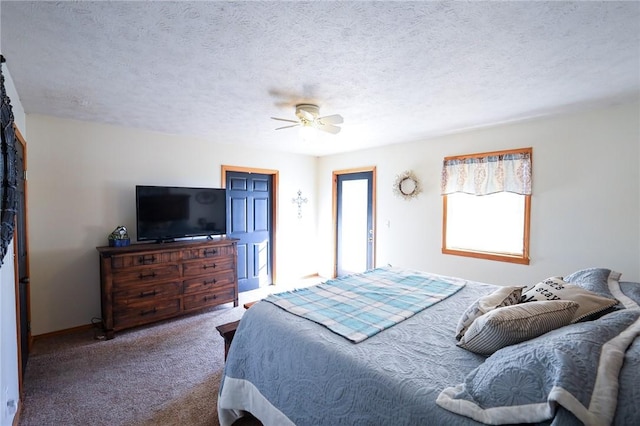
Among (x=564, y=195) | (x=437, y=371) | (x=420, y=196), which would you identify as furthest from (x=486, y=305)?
(x=420, y=196)

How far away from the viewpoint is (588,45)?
172 centimetres

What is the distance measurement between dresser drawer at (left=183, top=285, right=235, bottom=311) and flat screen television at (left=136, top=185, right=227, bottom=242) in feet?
2.44

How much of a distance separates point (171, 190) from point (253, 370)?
2.63 meters

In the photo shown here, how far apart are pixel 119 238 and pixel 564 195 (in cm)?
475

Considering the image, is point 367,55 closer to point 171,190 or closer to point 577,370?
point 577,370

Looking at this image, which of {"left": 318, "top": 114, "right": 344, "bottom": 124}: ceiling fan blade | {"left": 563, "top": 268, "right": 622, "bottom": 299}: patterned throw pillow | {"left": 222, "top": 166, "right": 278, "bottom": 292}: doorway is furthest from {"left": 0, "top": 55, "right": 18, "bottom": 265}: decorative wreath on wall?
{"left": 563, "top": 268, "right": 622, "bottom": 299}: patterned throw pillow

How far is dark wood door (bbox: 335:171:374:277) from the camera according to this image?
4.91 m

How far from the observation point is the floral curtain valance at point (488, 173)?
3.28 m

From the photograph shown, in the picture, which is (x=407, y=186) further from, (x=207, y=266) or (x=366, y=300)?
(x=207, y=266)

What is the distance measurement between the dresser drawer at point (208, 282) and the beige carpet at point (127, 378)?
0.44 metres

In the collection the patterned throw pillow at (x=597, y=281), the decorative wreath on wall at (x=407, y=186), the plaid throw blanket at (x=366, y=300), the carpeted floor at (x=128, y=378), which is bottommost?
the carpeted floor at (x=128, y=378)

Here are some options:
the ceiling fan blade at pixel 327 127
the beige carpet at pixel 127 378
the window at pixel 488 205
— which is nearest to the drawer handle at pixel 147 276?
the beige carpet at pixel 127 378

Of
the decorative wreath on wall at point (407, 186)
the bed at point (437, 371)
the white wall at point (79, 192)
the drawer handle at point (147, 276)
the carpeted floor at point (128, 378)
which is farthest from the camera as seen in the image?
the decorative wreath on wall at point (407, 186)

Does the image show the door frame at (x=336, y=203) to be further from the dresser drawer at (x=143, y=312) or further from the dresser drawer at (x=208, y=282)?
the dresser drawer at (x=143, y=312)
